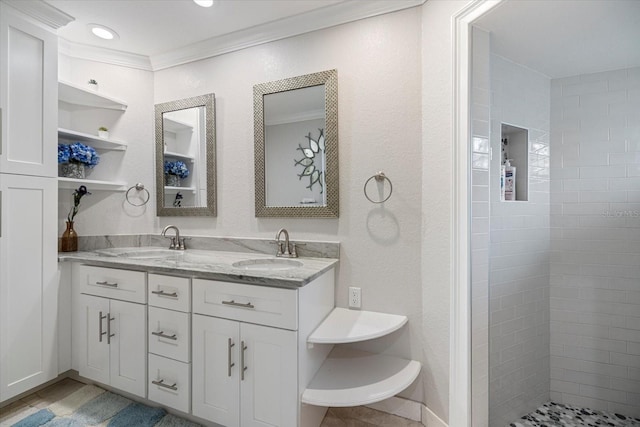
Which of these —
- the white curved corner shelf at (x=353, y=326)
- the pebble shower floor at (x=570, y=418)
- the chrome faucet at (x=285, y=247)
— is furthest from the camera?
the chrome faucet at (x=285, y=247)

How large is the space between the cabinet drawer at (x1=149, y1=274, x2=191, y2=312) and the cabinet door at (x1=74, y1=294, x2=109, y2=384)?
42 cm

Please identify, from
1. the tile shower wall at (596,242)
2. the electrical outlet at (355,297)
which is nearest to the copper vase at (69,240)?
the electrical outlet at (355,297)

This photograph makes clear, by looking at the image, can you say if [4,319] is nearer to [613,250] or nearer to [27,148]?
[27,148]

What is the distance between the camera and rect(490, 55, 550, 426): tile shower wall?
68.2 inches

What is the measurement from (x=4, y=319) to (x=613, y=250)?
376 centimetres

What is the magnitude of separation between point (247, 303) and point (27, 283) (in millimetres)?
1491

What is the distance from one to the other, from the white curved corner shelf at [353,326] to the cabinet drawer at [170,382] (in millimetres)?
758

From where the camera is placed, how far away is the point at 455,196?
4.66 ft

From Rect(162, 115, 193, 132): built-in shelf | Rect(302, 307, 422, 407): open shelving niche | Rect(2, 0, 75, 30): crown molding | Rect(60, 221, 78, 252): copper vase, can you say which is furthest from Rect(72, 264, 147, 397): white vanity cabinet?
Rect(2, 0, 75, 30): crown molding

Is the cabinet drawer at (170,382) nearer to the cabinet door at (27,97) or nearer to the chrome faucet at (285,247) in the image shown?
the chrome faucet at (285,247)

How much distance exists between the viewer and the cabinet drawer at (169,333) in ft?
5.14

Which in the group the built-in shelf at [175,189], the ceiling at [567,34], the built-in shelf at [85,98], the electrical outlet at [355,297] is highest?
the ceiling at [567,34]

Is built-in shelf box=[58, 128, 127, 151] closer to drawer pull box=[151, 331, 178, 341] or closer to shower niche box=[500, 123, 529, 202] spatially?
drawer pull box=[151, 331, 178, 341]

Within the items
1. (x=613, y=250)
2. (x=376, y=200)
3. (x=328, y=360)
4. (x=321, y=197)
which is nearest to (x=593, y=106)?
(x=613, y=250)
